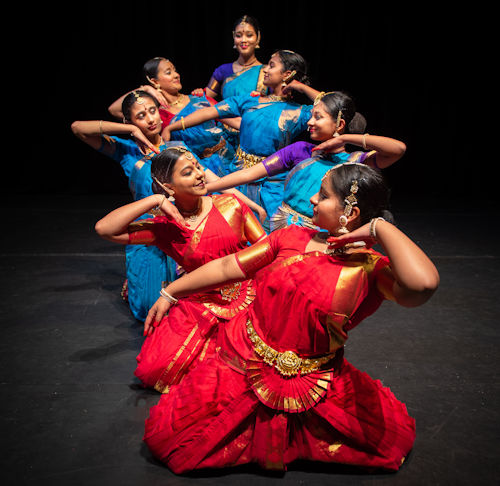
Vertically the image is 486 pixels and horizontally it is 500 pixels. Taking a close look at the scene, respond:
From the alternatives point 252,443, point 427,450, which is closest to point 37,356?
point 252,443

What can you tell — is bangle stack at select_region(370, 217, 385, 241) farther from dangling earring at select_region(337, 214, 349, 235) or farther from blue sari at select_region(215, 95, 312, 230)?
blue sari at select_region(215, 95, 312, 230)

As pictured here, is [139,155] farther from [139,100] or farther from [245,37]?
[245,37]

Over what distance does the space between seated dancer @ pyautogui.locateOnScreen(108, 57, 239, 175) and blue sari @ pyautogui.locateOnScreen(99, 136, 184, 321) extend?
1.22 feet

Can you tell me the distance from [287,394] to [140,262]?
144 centimetres

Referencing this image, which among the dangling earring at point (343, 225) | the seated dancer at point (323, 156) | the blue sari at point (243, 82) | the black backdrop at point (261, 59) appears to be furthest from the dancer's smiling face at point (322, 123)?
the black backdrop at point (261, 59)

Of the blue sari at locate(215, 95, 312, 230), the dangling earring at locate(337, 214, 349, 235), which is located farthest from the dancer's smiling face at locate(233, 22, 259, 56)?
the dangling earring at locate(337, 214, 349, 235)

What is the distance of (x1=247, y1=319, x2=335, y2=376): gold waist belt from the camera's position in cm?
155

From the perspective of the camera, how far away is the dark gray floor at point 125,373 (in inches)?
63.5

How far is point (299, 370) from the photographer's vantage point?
156 centimetres

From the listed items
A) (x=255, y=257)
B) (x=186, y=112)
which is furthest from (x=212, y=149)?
(x=255, y=257)

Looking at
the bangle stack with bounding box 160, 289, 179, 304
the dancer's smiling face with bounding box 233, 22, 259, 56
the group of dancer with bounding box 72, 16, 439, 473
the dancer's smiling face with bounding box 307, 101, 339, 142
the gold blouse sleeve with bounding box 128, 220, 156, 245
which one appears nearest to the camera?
the group of dancer with bounding box 72, 16, 439, 473

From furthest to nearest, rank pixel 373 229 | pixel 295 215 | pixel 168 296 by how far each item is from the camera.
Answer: pixel 295 215 → pixel 168 296 → pixel 373 229

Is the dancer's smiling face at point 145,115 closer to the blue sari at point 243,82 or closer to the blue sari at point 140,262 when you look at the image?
the blue sari at point 140,262

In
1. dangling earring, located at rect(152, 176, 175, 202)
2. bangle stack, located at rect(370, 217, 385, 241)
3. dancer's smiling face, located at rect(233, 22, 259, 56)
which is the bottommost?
dangling earring, located at rect(152, 176, 175, 202)
